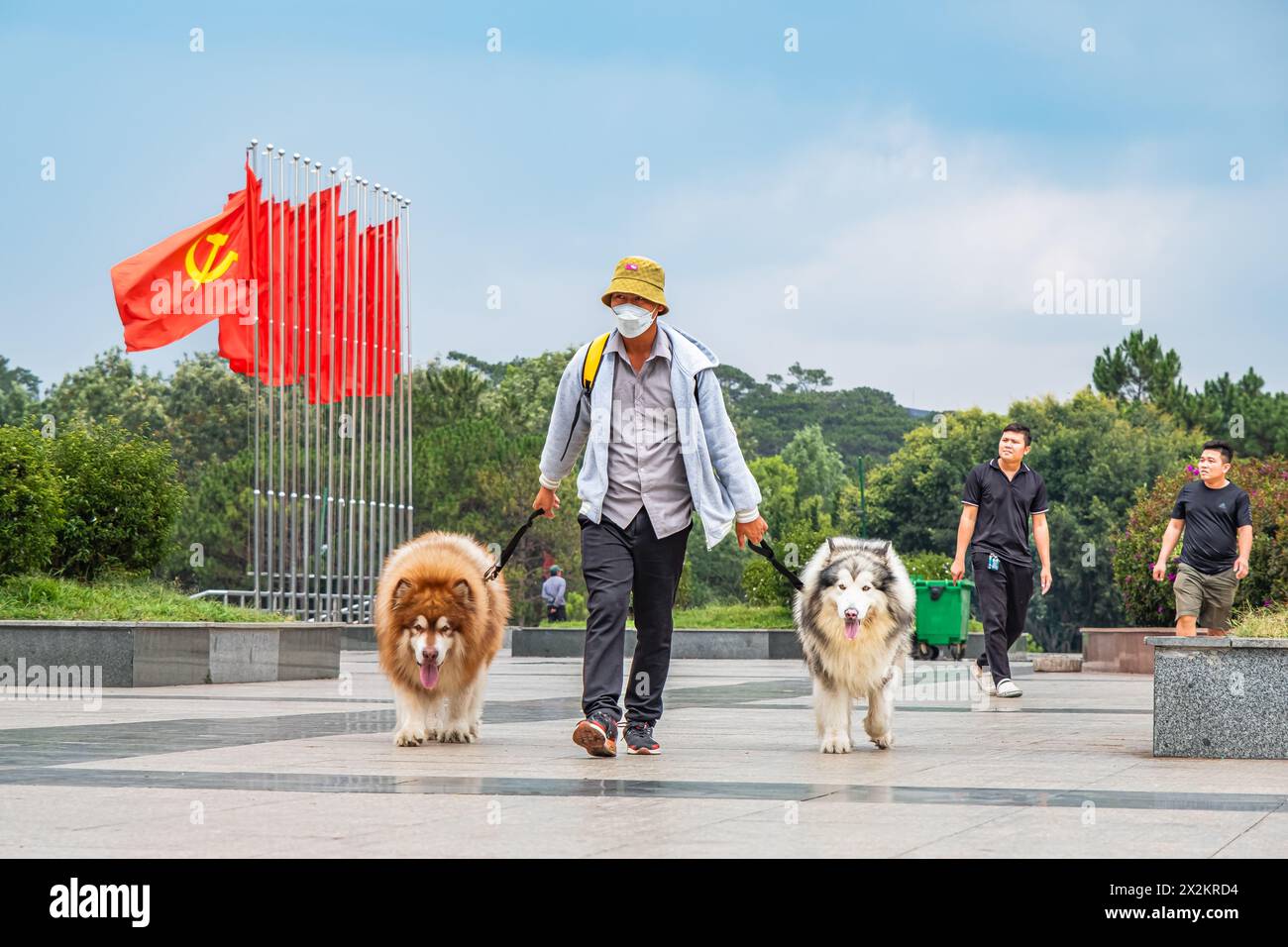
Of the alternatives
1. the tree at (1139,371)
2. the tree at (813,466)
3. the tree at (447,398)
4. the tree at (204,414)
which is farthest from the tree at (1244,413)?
the tree at (204,414)

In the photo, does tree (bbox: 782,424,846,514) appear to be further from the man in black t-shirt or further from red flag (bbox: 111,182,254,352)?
the man in black t-shirt

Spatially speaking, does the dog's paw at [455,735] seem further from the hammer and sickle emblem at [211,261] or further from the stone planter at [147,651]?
the hammer and sickle emblem at [211,261]

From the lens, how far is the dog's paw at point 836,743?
8.17 meters

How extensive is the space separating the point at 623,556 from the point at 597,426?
0.64m

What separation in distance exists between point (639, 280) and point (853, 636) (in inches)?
79.8

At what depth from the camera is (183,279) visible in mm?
24797

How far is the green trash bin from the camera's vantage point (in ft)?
89.5

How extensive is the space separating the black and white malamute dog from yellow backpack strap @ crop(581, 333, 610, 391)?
5.08 feet

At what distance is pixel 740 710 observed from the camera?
11.8 m

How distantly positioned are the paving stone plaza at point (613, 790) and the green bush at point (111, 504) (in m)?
6.35

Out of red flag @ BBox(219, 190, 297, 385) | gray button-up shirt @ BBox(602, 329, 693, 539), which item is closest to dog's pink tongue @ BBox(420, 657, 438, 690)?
gray button-up shirt @ BBox(602, 329, 693, 539)

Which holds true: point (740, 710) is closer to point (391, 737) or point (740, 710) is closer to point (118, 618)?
point (391, 737)
